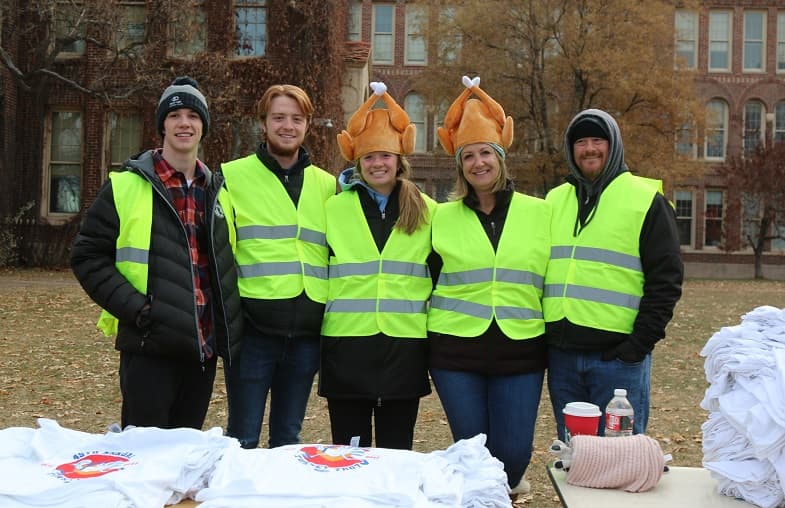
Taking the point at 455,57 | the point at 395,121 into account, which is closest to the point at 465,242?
the point at 395,121

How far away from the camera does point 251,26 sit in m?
21.4

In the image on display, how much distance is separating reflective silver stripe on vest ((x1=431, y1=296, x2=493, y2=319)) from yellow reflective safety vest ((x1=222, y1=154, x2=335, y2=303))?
0.61 m

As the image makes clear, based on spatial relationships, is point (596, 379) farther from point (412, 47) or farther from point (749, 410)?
point (412, 47)

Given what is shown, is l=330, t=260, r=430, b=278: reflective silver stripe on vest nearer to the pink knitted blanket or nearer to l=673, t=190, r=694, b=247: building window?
the pink knitted blanket

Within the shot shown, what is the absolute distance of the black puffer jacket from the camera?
135 inches

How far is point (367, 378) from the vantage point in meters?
3.78

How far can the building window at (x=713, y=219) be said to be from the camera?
35.9m

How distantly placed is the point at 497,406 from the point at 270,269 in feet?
4.35

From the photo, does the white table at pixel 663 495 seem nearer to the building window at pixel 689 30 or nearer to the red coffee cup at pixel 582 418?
the red coffee cup at pixel 582 418

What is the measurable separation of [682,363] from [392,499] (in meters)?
8.99

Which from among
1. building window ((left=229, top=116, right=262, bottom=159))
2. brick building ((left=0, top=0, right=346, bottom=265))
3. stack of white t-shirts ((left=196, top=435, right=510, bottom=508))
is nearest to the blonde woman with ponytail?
stack of white t-shirts ((left=196, top=435, right=510, bottom=508))

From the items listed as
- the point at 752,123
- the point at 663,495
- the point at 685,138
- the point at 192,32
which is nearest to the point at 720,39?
the point at 752,123

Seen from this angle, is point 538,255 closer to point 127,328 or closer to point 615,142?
point 615,142

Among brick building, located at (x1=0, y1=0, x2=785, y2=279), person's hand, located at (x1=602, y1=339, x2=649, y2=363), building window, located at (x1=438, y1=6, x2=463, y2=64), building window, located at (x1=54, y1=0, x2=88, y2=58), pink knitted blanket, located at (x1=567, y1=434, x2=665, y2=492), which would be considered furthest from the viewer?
building window, located at (x1=438, y1=6, x2=463, y2=64)
